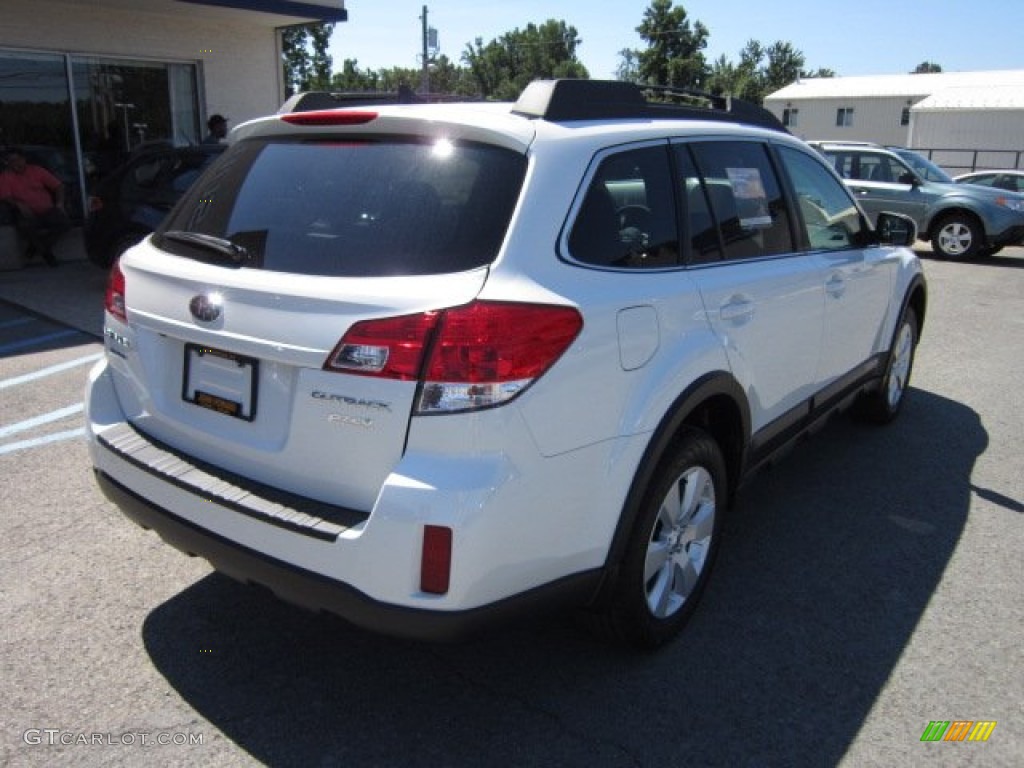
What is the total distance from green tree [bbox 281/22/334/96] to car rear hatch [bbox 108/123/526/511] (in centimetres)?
3908

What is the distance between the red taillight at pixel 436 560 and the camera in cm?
213

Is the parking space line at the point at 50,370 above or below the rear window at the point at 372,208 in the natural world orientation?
below

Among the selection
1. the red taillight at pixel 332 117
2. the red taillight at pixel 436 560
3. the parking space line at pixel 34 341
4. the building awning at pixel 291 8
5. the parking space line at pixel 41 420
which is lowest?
the parking space line at pixel 34 341

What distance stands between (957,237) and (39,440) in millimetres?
14485

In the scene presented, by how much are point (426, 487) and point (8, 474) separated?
10.7 feet

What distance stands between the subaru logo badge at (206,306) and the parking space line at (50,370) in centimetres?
416

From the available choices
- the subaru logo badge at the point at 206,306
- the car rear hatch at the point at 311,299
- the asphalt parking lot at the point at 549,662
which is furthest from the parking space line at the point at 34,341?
the subaru logo badge at the point at 206,306

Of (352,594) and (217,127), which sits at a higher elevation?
(217,127)

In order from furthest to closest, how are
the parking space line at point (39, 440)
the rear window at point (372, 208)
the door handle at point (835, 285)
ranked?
the parking space line at point (39, 440) < the door handle at point (835, 285) < the rear window at point (372, 208)

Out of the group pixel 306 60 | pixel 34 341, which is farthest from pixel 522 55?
pixel 34 341

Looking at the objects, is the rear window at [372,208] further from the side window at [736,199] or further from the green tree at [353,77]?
the green tree at [353,77]

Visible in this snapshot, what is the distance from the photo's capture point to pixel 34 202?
1059 cm

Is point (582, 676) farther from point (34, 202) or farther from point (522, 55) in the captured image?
point (522, 55)

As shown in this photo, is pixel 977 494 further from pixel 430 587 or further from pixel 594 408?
pixel 430 587
